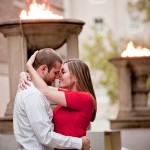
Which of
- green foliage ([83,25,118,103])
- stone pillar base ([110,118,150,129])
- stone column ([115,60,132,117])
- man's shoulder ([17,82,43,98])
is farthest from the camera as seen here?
green foliage ([83,25,118,103])

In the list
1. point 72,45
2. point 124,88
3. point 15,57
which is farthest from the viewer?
point 124,88

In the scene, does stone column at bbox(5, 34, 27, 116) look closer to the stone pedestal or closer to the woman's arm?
the woman's arm

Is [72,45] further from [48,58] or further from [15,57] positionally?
[48,58]

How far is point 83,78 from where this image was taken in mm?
7742

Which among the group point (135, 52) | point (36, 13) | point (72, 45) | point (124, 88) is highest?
point (36, 13)

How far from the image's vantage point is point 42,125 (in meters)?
7.37

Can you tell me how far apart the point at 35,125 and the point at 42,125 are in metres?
0.06

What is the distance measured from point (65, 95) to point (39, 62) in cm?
36

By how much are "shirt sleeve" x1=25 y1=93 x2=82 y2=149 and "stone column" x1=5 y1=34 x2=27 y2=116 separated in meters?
5.25

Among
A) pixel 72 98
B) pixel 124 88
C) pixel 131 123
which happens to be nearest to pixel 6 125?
pixel 72 98

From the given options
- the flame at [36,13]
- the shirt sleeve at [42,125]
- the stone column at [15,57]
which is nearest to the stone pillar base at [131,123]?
the stone column at [15,57]

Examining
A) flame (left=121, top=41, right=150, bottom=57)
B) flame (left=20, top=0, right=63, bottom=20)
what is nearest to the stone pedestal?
flame (left=121, top=41, right=150, bottom=57)

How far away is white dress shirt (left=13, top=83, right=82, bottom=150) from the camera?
738cm

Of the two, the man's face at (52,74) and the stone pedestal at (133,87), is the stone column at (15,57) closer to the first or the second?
the man's face at (52,74)
